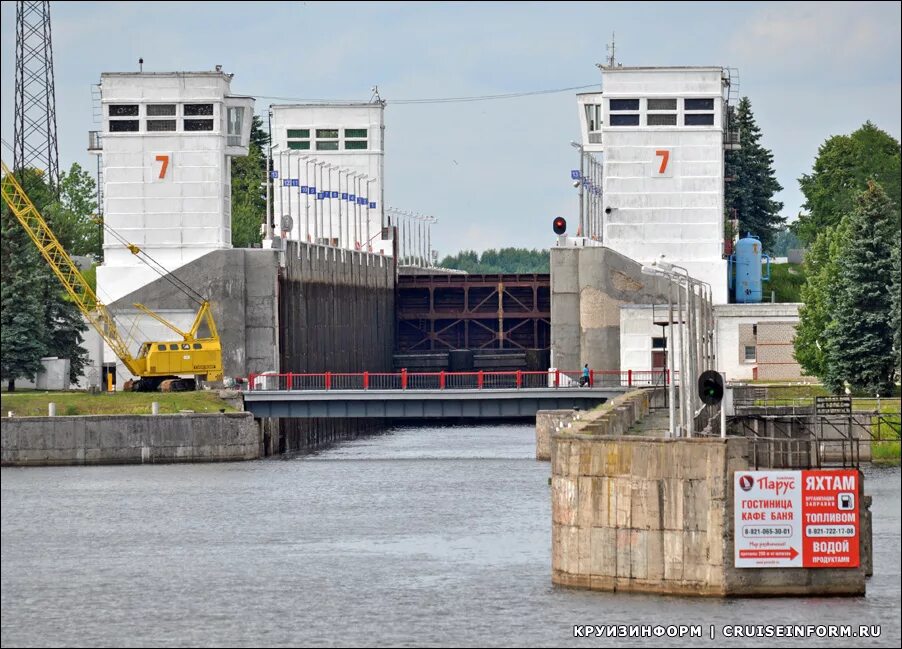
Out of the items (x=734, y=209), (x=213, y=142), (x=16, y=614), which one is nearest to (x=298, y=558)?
(x=16, y=614)

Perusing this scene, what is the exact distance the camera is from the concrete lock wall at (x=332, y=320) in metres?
109

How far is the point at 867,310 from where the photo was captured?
283 ft

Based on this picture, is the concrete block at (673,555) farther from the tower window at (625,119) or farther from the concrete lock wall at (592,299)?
the tower window at (625,119)

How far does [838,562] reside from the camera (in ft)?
135

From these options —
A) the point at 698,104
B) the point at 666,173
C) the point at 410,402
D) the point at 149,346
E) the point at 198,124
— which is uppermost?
the point at 698,104

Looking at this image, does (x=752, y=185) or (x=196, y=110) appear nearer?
(x=196, y=110)

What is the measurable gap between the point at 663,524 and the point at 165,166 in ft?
240

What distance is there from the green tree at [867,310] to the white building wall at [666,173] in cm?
2776

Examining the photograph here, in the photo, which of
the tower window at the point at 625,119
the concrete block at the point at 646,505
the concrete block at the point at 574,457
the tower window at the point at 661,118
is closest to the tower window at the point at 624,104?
the tower window at the point at 625,119

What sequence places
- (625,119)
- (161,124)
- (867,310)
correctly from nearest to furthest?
(867,310) → (161,124) → (625,119)

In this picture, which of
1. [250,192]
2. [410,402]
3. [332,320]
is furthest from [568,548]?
[250,192]

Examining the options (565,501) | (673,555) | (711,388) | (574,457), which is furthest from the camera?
(711,388)

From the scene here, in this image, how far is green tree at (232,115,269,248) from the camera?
544 ft

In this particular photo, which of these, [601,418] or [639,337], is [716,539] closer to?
[601,418]
